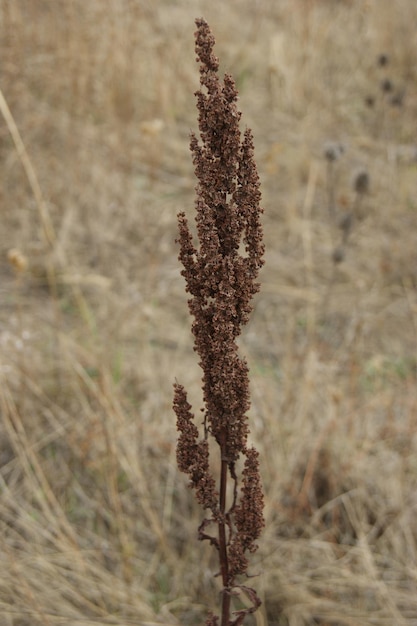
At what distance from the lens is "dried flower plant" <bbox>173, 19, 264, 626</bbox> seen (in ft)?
3.68

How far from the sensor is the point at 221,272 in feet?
3.89

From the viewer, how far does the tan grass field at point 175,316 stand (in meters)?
2.35

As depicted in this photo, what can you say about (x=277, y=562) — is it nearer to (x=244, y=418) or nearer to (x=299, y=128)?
(x=244, y=418)

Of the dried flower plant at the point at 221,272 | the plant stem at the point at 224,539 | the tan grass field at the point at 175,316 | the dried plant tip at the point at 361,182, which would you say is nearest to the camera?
the dried flower plant at the point at 221,272

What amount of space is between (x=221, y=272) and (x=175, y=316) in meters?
2.67

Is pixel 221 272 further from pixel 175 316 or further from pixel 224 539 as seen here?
pixel 175 316

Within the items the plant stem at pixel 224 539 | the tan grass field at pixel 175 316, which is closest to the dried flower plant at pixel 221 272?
the plant stem at pixel 224 539

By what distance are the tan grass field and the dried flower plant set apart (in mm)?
845

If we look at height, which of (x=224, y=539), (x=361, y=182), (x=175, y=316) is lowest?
(x=224, y=539)

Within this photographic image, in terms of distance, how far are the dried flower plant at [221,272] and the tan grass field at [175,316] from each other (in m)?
0.85

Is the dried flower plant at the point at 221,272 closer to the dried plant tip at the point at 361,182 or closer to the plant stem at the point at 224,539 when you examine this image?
the plant stem at the point at 224,539

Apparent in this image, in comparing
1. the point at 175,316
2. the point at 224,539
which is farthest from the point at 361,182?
the point at 224,539

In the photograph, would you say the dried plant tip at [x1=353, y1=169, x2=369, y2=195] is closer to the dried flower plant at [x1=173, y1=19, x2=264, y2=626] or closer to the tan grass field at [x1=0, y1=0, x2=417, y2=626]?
the tan grass field at [x1=0, y1=0, x2=417, y2=626]

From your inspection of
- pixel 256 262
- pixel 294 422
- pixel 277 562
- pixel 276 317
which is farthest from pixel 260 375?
pixel 256 262
